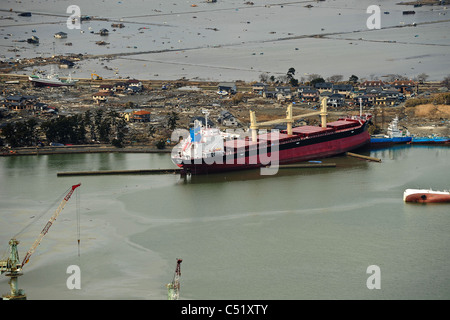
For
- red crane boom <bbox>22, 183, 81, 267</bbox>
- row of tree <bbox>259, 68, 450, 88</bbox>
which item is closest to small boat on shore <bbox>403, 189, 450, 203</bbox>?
red crane boom <bbox>22, 183, 81, 267</bbox>

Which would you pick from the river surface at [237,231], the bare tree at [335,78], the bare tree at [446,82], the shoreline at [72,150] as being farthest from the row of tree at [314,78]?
the river surface at [237,231]

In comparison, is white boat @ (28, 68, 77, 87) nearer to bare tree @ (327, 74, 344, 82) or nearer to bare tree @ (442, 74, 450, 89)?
bare tree @ (327, 74, 344, 82)

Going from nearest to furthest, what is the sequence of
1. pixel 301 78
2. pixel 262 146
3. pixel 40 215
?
pixel 40 215, pixel 262 146, pixel 301 78

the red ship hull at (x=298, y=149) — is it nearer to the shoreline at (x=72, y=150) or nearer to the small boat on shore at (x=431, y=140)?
the small boat on shore at (x=431, y=140)

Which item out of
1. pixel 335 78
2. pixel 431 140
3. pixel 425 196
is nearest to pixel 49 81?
pixel 335 78

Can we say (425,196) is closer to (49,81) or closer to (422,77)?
(422,77)
